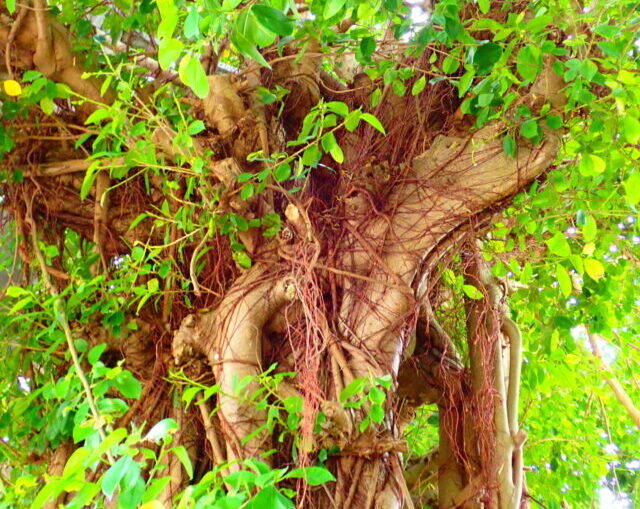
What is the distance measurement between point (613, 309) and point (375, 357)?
1.09 metres

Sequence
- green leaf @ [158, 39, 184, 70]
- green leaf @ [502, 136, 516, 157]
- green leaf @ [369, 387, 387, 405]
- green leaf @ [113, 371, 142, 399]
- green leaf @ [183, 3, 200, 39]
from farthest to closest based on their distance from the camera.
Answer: green leaf @ [502, 136, 516, 157] < green leaf @ [369, 387, 387, 405] < green leaf @ [113, 371, 142, 399] < green leaf @ [158, 39, 184, 70] < green leaf @ [183, 3, 200, 39]

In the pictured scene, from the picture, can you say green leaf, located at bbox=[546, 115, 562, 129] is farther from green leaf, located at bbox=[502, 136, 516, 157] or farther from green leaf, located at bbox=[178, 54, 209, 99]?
green leaf, located at bbox=[178, 54, 209, 99]

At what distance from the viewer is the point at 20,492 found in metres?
1.33

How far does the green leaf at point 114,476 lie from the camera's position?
744 millimetres

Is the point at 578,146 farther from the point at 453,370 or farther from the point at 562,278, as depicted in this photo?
the point at 453,370

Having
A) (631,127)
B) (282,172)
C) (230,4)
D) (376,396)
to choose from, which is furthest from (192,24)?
(631,127)

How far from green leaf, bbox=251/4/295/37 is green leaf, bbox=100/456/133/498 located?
615 millimetres

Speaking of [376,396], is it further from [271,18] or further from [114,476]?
[271,18]

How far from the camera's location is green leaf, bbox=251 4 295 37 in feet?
2.53

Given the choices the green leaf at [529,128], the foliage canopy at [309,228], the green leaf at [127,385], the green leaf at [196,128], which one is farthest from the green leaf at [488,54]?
the green leaf at [127,385]

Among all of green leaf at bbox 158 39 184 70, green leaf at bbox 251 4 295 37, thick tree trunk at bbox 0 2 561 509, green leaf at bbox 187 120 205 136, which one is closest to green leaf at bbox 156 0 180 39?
green leaf at bbox 158 39 184 70

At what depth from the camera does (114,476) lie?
2.50ft

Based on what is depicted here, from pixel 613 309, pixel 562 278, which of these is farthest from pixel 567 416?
pixel 562 278

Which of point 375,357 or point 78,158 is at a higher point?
point 78,158
